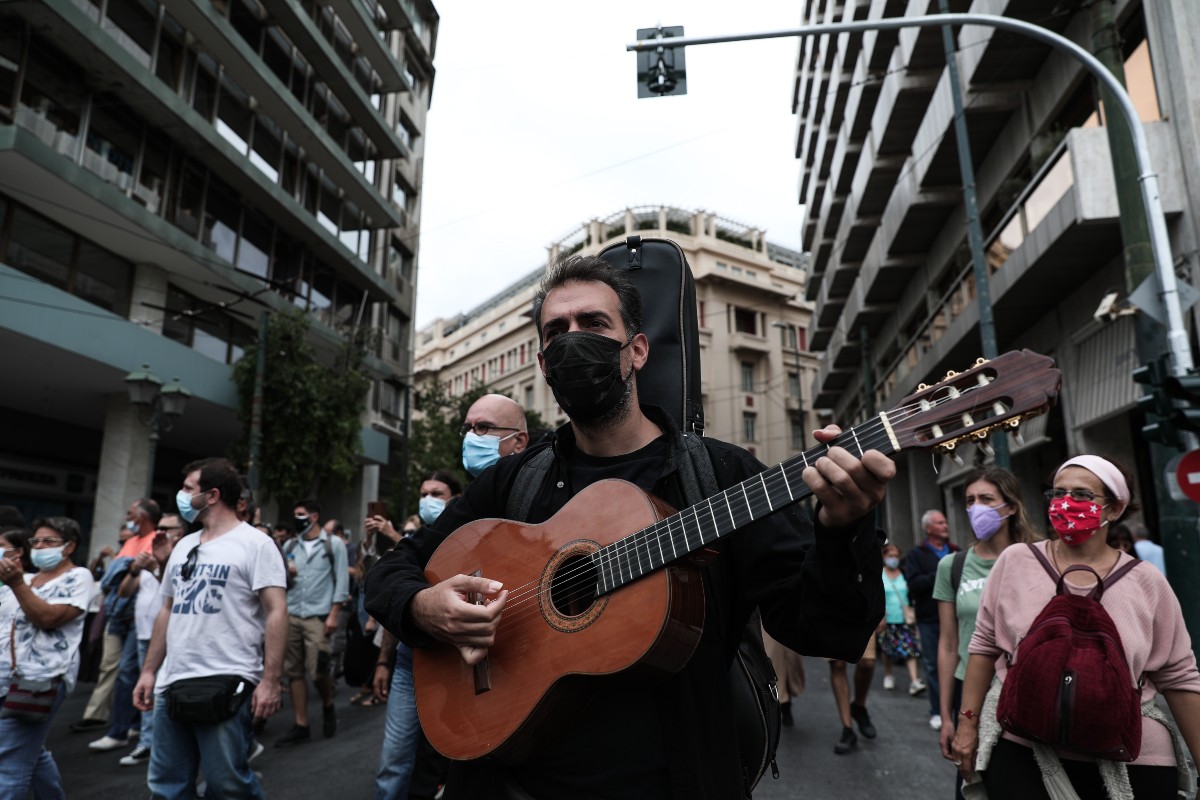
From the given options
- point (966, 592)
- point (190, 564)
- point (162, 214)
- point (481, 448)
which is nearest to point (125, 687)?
point (190, 564)

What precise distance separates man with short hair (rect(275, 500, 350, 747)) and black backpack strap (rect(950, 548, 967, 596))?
5984 millimetres

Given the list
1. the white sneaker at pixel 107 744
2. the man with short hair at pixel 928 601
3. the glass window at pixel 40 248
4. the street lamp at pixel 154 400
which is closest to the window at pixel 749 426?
the glass window at pixel 40 248

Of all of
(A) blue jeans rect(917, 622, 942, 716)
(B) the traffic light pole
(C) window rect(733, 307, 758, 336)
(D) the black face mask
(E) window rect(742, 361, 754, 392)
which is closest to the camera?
(D) the black face mask

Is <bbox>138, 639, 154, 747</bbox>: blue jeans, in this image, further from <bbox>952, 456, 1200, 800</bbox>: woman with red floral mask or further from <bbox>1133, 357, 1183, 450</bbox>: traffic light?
<bbox>1133, 357, 1183, 450</bbox>: traffic light

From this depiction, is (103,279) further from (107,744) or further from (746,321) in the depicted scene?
(746,321)

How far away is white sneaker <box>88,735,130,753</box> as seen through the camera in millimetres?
7582

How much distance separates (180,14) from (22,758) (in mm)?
18902

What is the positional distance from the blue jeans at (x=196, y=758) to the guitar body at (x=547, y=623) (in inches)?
90.4

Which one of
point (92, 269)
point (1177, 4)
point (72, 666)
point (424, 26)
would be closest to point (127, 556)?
point (72, 666)

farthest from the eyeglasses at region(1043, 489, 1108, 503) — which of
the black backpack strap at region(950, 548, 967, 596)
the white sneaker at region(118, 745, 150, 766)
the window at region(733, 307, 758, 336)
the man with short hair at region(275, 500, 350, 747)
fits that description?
the window at region(733, 307, 758, 336)

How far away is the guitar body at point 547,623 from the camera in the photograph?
6.05 feet

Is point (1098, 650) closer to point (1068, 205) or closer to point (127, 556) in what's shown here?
→ point (127, 556)

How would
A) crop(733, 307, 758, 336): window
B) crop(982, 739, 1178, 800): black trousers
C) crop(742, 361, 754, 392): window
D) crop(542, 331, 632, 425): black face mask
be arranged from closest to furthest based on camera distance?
1. crop(542, 331, 632, 425): black face mask
2. crop(982, 739, 1178, 800): black trousers
3. crop(742, 361, 754, 392): window
4. crop(733, 307, 758, 336): window

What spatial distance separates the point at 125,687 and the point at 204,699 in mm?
4736
